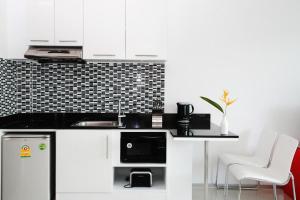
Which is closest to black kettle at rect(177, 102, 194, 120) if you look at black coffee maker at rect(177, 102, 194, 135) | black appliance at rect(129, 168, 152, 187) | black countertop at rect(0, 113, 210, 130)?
black coffee maker at rect(177, 102, 194, 135)

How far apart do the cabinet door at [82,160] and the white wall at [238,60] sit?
44.1 inches

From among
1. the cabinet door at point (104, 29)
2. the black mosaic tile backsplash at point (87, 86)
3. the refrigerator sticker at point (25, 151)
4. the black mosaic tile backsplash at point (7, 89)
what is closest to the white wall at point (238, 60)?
the black mosaic tile backsplash at point (87, 86)

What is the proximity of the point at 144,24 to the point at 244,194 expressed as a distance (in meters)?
2.40

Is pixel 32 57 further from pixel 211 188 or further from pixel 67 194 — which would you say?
pixel 211 188

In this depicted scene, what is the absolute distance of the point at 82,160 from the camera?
3.18 meters

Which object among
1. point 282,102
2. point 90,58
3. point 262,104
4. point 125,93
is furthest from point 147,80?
point 282,102

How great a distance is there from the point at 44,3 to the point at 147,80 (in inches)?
59.4

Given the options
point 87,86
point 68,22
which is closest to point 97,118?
point 87,86

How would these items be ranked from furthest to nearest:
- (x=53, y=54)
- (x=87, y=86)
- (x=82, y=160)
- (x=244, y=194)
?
1. (x=87, y=86)
2. (x=244, y=194)
3. (x=53, y=54)
4. (x=82, y=160)

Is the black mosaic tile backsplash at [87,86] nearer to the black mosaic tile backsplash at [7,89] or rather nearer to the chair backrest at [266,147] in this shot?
the black mosaic tile backsplash at [7,89]

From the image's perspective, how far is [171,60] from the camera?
12.7ft

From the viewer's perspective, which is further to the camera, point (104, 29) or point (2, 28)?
point (104, 29)

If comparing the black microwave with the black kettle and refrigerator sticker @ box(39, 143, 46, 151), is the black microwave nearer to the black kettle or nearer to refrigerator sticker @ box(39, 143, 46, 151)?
the black kettle

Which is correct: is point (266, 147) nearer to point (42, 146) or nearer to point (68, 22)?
point (42, 146)
